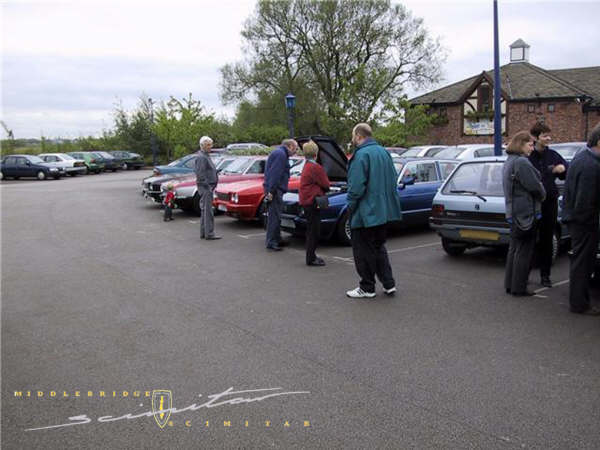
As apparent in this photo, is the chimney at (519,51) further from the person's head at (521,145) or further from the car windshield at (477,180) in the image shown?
the person's head at (521,145)

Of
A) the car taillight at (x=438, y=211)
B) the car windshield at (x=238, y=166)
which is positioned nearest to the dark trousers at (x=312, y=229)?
the car taillight at (x=438, y=211)

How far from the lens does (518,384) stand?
160 inches

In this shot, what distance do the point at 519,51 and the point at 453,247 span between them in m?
40.5

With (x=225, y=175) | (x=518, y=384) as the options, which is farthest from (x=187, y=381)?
(x=225, y=175)

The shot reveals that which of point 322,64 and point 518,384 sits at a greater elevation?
point 322,64

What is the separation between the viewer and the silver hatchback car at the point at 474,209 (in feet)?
26.0

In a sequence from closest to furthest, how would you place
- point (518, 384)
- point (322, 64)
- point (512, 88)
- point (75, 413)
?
1. point (75, 413)
2. point (518, 384)
3. point (512, 88)
4. point (322, 64)

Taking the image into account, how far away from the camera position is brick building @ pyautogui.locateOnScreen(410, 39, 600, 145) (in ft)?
118

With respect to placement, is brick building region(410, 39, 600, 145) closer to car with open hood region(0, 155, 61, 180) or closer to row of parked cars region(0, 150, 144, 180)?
row of parked cars region(0, 150, 144, 180)

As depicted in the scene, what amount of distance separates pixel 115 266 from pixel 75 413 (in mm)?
5137

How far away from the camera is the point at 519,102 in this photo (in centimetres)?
3756

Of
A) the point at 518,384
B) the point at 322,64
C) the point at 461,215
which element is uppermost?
the point at 322,64

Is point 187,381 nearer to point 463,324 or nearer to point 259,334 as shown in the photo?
point 259,334

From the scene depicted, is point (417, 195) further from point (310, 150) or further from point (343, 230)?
point (310, 150)
